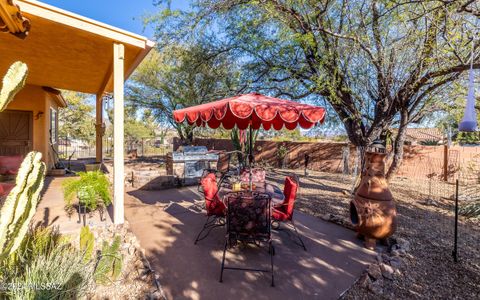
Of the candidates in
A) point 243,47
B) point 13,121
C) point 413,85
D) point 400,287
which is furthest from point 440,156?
point 13,121

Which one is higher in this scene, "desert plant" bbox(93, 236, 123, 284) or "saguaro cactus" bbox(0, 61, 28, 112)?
"saguaro cactus" bbox(0, 61, 28, 112)

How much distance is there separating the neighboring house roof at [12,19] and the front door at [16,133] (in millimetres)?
6826

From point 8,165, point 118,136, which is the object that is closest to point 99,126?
point 8,165

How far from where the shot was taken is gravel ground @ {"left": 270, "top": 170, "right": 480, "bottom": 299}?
9.19ft

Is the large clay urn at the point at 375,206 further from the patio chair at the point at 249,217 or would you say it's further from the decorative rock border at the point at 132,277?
the decorative rock border at the point at 132,277

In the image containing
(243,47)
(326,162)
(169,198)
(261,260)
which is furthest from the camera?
(326,162)

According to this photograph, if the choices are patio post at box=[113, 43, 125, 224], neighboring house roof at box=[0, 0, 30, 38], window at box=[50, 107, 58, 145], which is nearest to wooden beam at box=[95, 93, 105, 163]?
window at box=[50, 107, 58, 145]

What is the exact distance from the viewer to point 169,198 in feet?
21.1

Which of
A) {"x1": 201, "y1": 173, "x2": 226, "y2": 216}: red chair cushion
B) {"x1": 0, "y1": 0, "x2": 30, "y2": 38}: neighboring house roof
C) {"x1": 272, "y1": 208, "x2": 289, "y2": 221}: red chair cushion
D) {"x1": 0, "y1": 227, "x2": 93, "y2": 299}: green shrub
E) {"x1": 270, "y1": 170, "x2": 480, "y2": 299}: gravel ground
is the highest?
{"x1": 0, "y1": 0, "x2": 30, "y2": 38}: neighboring house roof

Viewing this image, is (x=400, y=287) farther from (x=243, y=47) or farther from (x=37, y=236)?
(x=243, y=47)

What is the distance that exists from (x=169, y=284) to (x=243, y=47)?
7011 millimetres

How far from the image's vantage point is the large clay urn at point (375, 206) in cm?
367

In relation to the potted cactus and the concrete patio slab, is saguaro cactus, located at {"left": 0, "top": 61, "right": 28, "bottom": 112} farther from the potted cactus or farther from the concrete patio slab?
the concrete patio slab

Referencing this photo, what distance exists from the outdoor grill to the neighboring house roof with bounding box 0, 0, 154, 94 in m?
3.07
